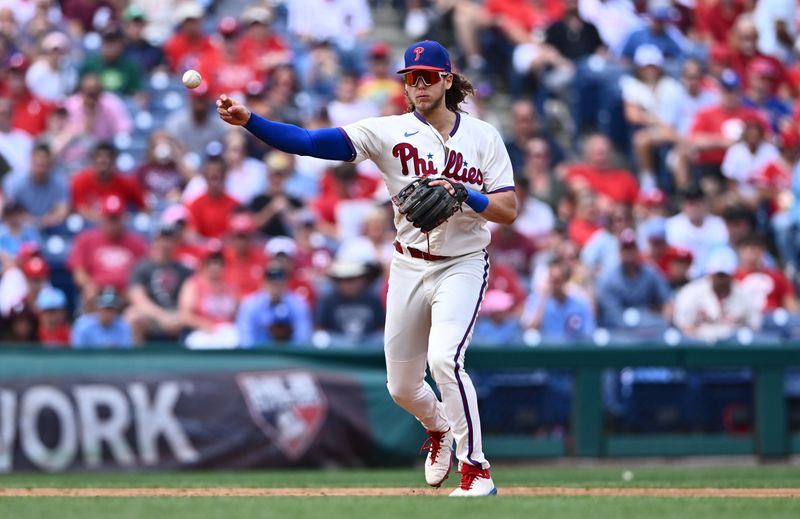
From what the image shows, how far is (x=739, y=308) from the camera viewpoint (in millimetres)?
11062

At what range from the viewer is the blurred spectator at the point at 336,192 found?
12195 mm

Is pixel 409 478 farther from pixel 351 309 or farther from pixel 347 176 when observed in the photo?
pixel 347 176

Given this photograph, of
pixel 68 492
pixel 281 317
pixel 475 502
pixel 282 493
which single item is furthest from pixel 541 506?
pixel 281 317

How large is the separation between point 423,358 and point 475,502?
101 centimetres

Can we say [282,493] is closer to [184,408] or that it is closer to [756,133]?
[184,408]

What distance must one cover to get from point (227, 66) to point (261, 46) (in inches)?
22.4

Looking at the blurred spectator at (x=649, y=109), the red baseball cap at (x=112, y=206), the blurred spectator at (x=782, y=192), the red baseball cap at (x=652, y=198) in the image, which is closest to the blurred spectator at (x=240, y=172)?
the red baseball cap at (x=112, y=206)

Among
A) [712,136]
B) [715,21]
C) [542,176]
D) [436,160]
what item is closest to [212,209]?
[542,176]

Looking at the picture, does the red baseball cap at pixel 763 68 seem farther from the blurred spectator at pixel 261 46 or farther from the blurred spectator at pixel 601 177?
the blurred spectator at pixel 261 46

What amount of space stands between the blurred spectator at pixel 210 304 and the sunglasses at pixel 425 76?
4538 millimetres

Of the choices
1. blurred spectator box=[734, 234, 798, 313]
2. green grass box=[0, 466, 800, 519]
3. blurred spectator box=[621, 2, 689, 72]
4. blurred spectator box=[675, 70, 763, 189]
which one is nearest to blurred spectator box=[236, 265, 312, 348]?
green grass box=[0, 466, 800, 519]

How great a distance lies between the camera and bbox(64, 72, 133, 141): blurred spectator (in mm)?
12625

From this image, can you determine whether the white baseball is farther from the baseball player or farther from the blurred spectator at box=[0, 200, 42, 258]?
the blurred spectator at box=[0, 200, 42, 258]

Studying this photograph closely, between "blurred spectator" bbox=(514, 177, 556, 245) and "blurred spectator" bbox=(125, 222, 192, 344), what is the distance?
3.05 meters
